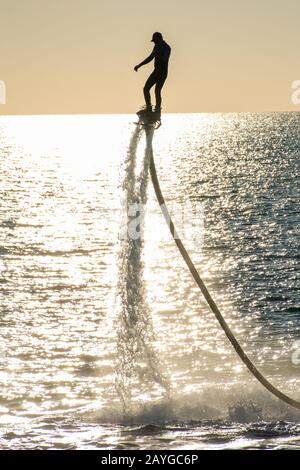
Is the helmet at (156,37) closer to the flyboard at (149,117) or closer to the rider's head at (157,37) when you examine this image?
the rider's head at (157,37)

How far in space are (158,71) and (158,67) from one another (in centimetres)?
12

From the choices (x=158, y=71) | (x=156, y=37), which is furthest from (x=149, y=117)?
(x=156, y=37)

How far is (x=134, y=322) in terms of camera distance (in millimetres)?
39625

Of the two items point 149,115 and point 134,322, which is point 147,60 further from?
point 134,322

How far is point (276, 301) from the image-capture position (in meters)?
51.2

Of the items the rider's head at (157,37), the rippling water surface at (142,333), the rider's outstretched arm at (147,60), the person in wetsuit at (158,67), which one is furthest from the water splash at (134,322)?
the rider's head at (157,37)

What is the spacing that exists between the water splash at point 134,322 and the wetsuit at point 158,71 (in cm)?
103

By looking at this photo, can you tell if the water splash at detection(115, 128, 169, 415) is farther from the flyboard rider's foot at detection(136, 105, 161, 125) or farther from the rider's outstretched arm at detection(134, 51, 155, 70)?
the rider's outstretched arm at detection(134, 51, 155, 70)

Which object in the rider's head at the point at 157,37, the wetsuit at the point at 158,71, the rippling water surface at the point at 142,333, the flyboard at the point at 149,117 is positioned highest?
the rider's head at the point at 157,37

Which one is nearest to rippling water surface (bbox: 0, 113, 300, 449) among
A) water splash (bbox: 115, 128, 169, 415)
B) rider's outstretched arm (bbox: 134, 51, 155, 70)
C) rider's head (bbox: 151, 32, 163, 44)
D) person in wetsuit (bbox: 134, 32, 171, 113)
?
water splash (bbox: 115, 128, 169, 415)

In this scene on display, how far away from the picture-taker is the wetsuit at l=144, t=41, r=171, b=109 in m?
21.7

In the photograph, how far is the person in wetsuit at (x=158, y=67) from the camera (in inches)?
853

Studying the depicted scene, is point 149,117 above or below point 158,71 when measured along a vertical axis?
below
